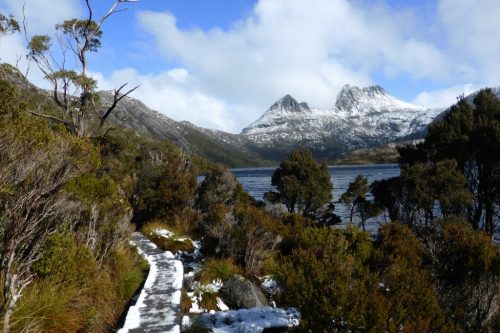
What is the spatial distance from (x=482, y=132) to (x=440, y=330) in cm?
2396

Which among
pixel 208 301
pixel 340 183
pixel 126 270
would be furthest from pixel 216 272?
pixel 340 183

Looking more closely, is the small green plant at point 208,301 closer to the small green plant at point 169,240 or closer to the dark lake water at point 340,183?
the small green plant at point 169,240

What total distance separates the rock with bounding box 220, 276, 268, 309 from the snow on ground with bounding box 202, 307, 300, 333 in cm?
122

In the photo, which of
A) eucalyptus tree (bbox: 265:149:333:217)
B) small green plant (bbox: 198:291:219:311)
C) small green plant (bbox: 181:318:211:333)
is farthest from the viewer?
eucalyptus tree (bbox: 265:149:333:217)

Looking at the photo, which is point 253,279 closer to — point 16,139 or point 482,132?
point 16,139

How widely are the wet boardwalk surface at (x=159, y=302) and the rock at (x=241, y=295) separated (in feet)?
3.99

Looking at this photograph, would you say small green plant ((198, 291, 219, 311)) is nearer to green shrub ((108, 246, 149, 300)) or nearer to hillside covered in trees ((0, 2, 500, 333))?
hillside covered in trees ((0, 2, 500, 333))

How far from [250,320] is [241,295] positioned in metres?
1.84

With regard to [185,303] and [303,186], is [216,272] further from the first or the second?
[303,186]

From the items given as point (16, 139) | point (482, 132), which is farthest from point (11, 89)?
Answer: point (482, 132)

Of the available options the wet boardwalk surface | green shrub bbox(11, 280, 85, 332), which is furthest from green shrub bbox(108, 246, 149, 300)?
green shrub bbox(11, 280, 85, 332)

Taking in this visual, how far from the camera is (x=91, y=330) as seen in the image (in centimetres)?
615

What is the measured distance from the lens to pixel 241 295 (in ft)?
31.0

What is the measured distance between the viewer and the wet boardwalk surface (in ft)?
21.8
